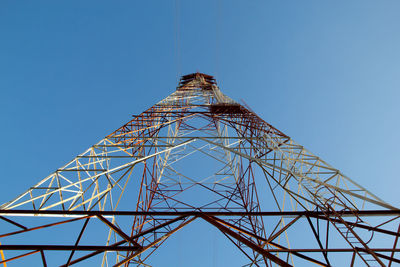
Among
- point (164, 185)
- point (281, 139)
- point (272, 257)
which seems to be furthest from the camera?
point (164, 185)

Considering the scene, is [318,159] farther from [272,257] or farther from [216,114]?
[216,114]

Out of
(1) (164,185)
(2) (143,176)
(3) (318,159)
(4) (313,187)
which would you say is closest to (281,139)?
(3) (318,159)

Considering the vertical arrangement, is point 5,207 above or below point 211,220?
above

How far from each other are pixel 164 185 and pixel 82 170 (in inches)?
292

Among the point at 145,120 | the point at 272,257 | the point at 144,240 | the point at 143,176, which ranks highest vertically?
the point at 145,120

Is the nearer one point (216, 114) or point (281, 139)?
point (281, 139)

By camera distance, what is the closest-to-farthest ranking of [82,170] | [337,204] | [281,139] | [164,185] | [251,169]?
[337,204] → [82,170] → [281,139] → [251,169] → [164,185]

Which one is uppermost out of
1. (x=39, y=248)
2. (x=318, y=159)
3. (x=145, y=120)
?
(x=145, y=120)

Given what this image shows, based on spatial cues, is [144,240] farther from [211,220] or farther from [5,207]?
[5,207]

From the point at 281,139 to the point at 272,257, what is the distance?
5885mm

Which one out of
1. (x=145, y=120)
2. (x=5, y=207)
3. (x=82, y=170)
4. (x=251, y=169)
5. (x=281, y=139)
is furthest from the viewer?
(x=251, y=169)

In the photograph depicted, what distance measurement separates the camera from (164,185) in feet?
45.4

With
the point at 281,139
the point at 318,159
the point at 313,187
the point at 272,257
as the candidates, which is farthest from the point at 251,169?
the point at 272,257

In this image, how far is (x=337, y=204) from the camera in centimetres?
591
